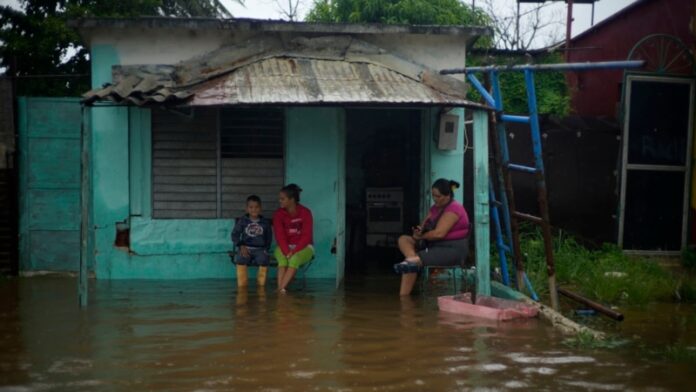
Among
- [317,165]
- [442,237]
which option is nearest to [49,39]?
[317,165]

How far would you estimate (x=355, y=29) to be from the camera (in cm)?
984

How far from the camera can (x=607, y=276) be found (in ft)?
30.7

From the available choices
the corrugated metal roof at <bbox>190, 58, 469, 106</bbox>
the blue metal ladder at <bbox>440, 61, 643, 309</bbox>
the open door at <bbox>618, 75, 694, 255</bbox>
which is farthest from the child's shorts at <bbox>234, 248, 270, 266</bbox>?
the open door at <bbox>618, 75, 694, 255</bbox>

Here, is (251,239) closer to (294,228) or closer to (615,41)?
(294,228)

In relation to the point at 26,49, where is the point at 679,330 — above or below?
below

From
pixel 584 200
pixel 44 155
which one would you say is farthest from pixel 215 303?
pixel 584 200

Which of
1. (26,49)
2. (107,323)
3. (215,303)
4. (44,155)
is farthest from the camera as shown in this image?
(26,49)

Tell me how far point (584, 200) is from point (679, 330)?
4147mm

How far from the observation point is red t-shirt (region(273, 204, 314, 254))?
956cm

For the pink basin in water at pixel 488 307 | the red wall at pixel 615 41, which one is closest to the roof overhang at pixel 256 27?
the pink basin in water at pixel 488 307

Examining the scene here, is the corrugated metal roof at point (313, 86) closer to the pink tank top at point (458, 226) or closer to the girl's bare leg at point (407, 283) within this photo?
the pink tank top at point (458, 226)

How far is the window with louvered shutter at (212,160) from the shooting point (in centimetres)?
1011

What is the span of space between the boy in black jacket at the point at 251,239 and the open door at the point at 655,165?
16.9 feet

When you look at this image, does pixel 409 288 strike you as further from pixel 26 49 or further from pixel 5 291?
pixel 26 49
